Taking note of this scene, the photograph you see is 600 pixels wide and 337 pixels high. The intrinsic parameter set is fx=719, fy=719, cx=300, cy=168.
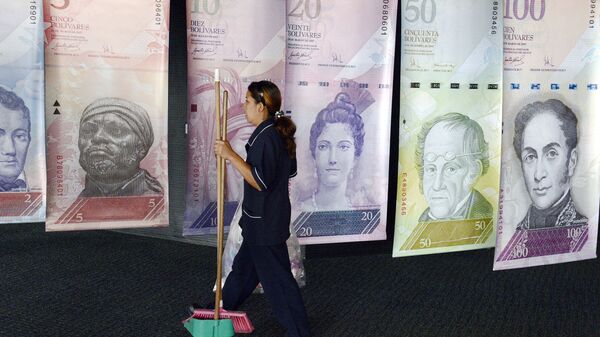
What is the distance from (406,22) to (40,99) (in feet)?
7.45

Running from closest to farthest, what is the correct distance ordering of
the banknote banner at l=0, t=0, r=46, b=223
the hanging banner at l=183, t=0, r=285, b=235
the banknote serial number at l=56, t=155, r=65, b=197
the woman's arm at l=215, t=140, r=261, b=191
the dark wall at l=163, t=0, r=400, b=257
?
the woman's arm at l=215, t=140, r=261, b=191 < the banknote banner at l=0, t=0, r=46, b=223 < the banknote serial number at l=56, t=155, r=65, b=197 < the hanging banner at l=183, t=0, r=285, b=235 < the dark wall at l=163, t=0, r=400, b=257

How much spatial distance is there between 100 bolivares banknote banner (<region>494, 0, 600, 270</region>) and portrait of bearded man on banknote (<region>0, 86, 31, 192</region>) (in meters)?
2.91

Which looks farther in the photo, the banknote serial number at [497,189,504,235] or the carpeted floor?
the banknote serial number at [497,189,504,235]

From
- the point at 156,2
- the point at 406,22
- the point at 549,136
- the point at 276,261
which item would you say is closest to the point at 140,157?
the point at 156,2

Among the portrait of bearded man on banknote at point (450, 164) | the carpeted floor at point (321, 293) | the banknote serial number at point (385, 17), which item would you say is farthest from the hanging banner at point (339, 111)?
the carpeted floor at point (321, 293)

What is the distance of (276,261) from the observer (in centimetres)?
328

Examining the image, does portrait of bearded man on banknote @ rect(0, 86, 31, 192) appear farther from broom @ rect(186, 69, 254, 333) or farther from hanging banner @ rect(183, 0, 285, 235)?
broom @ rect(186, 69, 254, 333)

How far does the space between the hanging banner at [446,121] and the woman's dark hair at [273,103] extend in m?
1.55

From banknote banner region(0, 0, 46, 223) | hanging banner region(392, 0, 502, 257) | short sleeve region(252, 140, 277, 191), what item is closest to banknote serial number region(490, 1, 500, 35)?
hanging banner region(392, 0, 502, 257)

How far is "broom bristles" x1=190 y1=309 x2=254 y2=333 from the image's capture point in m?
3.46

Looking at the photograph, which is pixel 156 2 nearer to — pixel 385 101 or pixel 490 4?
pixel 385 101

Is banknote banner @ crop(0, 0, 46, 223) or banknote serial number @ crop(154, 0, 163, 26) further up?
banknote serial number @ crop(154, 0, 163, 26)

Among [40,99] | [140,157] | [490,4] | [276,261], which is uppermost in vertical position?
[490,4]

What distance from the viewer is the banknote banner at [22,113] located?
404 centimetres
